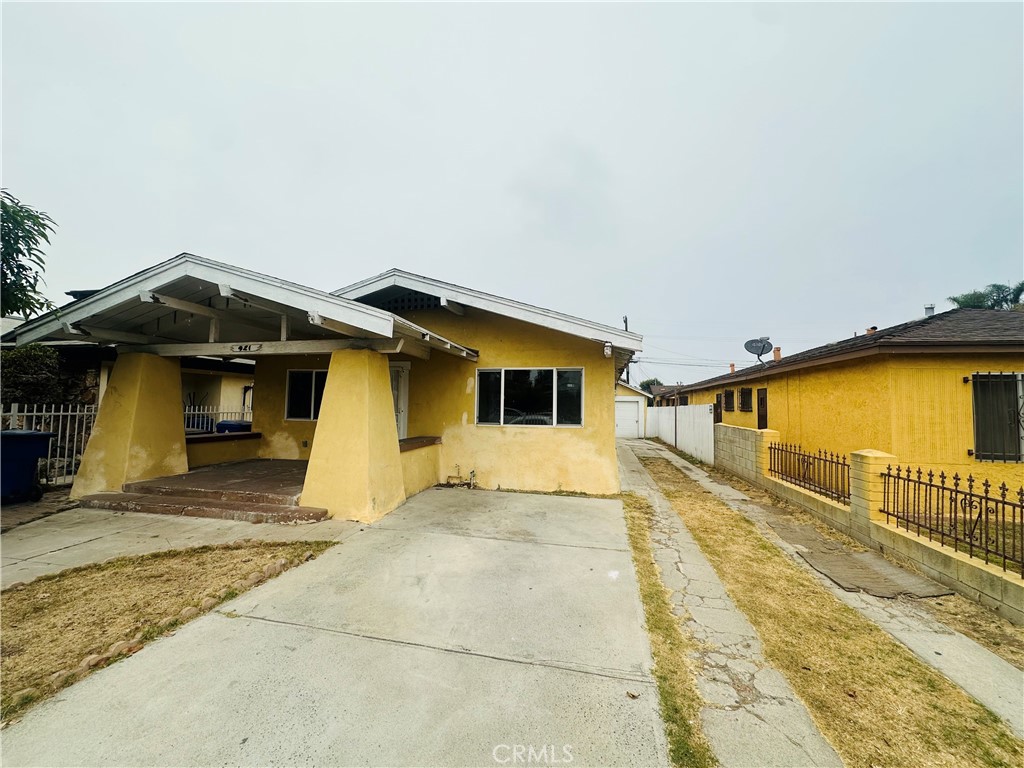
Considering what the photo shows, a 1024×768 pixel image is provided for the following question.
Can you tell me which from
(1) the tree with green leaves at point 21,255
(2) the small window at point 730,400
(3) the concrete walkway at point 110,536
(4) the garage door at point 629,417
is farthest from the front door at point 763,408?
(1) the tree with green leaves at point 21,255

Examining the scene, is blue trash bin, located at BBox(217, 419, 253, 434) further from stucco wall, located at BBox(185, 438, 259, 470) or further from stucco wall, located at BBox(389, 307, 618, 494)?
stucco wall, located at BBox(389, 307, 618, 494)

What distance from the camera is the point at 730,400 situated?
47.9ft

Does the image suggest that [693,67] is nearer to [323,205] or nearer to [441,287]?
[441,287]

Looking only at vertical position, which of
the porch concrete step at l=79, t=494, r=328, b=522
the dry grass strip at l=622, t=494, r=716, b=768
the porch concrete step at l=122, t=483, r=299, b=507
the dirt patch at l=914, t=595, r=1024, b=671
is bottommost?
the dirt patch at l=914, t=595, r=1024, b=671

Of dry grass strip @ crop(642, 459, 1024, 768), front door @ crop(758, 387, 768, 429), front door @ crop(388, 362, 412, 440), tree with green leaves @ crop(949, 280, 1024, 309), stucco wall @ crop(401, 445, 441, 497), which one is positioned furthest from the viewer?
tree with green leaves @ crop(949, 280, 1024, 309)

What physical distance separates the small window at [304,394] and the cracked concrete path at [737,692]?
8029mm

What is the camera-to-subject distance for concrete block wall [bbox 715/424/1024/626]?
11.7ft

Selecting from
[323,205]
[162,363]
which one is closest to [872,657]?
[162,363]

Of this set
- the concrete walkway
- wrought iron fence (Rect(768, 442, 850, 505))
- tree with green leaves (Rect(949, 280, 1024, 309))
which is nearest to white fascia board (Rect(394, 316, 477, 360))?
the concrete walkway

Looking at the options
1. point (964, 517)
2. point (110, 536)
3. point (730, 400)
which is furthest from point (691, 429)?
point (110, 536)

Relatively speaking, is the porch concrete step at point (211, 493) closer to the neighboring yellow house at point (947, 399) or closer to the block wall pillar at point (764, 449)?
the block wall pillar at point (764, 449)

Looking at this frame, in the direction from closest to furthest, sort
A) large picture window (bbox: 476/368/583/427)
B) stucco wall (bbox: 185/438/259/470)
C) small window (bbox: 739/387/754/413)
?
large picture window (bbox: 476/368/583/427) < stucco wall (bbox: 185/438/259/470) < small window (bbox: 739/387/754/413)

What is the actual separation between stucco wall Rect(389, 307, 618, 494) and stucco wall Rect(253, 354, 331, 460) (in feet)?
9.39

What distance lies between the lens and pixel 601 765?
185cm
